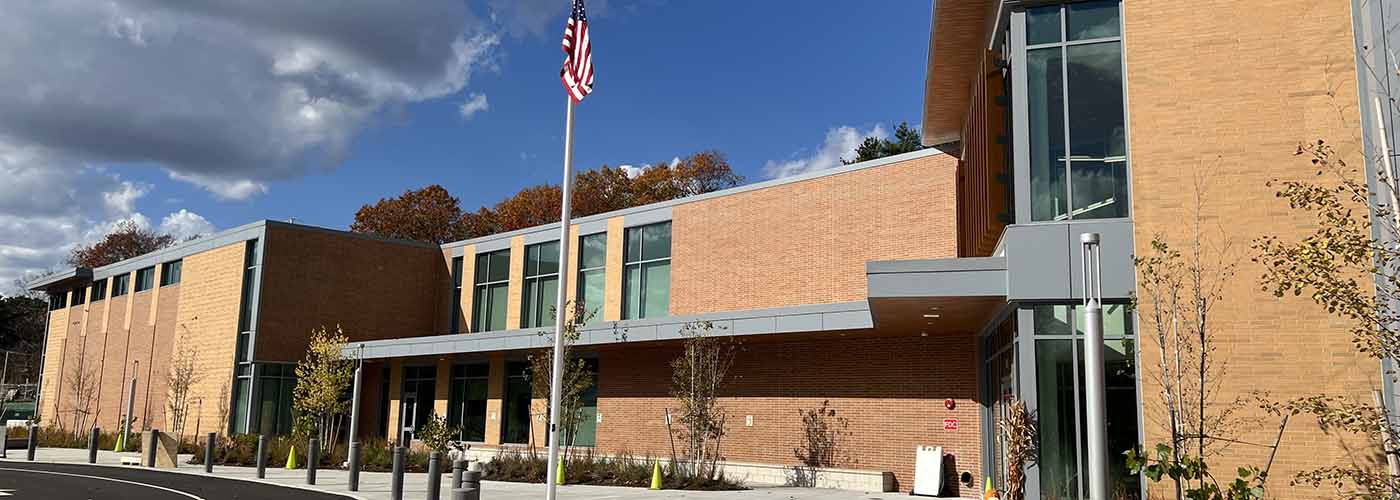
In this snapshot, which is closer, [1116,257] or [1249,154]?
[1249,154]

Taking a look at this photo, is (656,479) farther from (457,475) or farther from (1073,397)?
(1073,397)

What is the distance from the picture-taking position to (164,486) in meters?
21.7

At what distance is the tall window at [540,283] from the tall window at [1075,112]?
21.7 meters

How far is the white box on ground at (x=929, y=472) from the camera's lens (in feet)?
71.7

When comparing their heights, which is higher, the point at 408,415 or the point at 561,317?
the point at 561,317

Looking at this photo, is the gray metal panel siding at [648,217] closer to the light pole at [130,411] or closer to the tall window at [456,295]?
the tall window at [456,295]

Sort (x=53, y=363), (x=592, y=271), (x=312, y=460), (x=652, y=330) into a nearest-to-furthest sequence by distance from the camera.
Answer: (x=312, y=460) < (x=652, y=330) < (x=592, y=271) < (x=53, y=363)

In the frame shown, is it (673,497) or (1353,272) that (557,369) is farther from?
(1353,272)

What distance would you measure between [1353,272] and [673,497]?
39.1ft

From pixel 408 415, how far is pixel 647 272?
38.3ft

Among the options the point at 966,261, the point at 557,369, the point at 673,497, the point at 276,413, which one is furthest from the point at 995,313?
the point at 276,413

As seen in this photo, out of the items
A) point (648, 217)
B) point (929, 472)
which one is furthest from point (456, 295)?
point (929, 472)

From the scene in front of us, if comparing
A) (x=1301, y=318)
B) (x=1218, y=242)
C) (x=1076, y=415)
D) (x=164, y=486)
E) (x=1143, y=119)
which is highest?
(x=1143, y=119)

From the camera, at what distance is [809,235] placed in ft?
89.5
